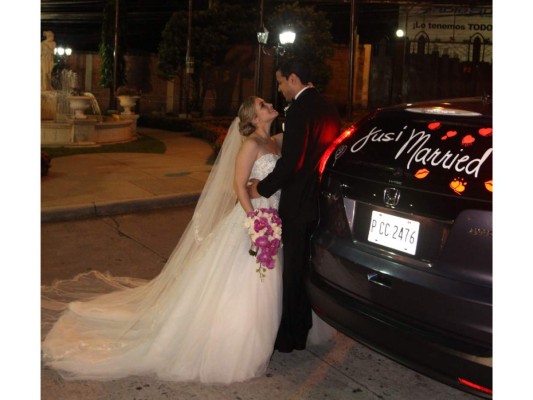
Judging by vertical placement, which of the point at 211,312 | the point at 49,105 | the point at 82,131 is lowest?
the point at 211,312

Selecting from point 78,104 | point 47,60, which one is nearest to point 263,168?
point 78,104

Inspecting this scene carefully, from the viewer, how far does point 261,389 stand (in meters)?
3.92

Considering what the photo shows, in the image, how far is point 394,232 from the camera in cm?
339

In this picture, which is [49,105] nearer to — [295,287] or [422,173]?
[295,287]

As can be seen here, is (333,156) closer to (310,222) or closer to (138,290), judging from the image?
(310,222)

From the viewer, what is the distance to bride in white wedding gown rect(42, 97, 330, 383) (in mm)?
4062

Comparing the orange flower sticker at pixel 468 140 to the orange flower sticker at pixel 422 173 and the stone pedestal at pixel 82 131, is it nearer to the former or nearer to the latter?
the orange flower sticker at pixel 422 173

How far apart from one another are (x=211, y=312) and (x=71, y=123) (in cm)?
1280

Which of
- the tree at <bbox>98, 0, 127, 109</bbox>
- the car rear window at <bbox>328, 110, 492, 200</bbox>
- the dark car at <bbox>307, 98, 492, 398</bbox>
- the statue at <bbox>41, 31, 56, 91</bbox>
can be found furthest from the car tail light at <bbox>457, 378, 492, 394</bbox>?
the tree at <bbox>98, 0, 127, 109</bbox>
